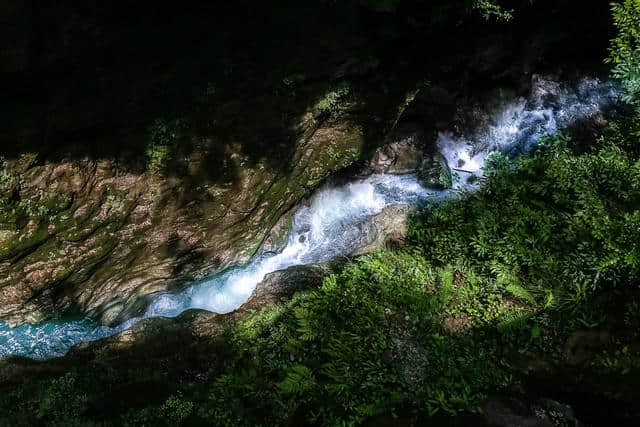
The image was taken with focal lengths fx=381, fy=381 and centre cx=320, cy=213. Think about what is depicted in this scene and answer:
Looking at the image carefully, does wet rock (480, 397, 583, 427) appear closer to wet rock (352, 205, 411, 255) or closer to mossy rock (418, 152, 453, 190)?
wet rock (352, 205, 411, 255)

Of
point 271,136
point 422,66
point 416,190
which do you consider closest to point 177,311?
point 271,136

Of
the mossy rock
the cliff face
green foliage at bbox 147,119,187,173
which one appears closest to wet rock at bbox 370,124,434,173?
the mossy rock

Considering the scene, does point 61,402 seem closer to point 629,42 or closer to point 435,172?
point 435,172

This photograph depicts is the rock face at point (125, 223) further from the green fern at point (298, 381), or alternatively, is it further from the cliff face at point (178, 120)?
the green fern at point (298, 381)

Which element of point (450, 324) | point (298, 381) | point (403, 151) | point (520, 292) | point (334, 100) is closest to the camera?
point (298, 381)

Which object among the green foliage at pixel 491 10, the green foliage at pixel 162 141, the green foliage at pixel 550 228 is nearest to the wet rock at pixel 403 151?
the green foliage at pixel 491 10

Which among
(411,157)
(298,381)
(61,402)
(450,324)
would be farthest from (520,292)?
(61,402)

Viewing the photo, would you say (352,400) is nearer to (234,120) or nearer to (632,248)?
(632,248)
